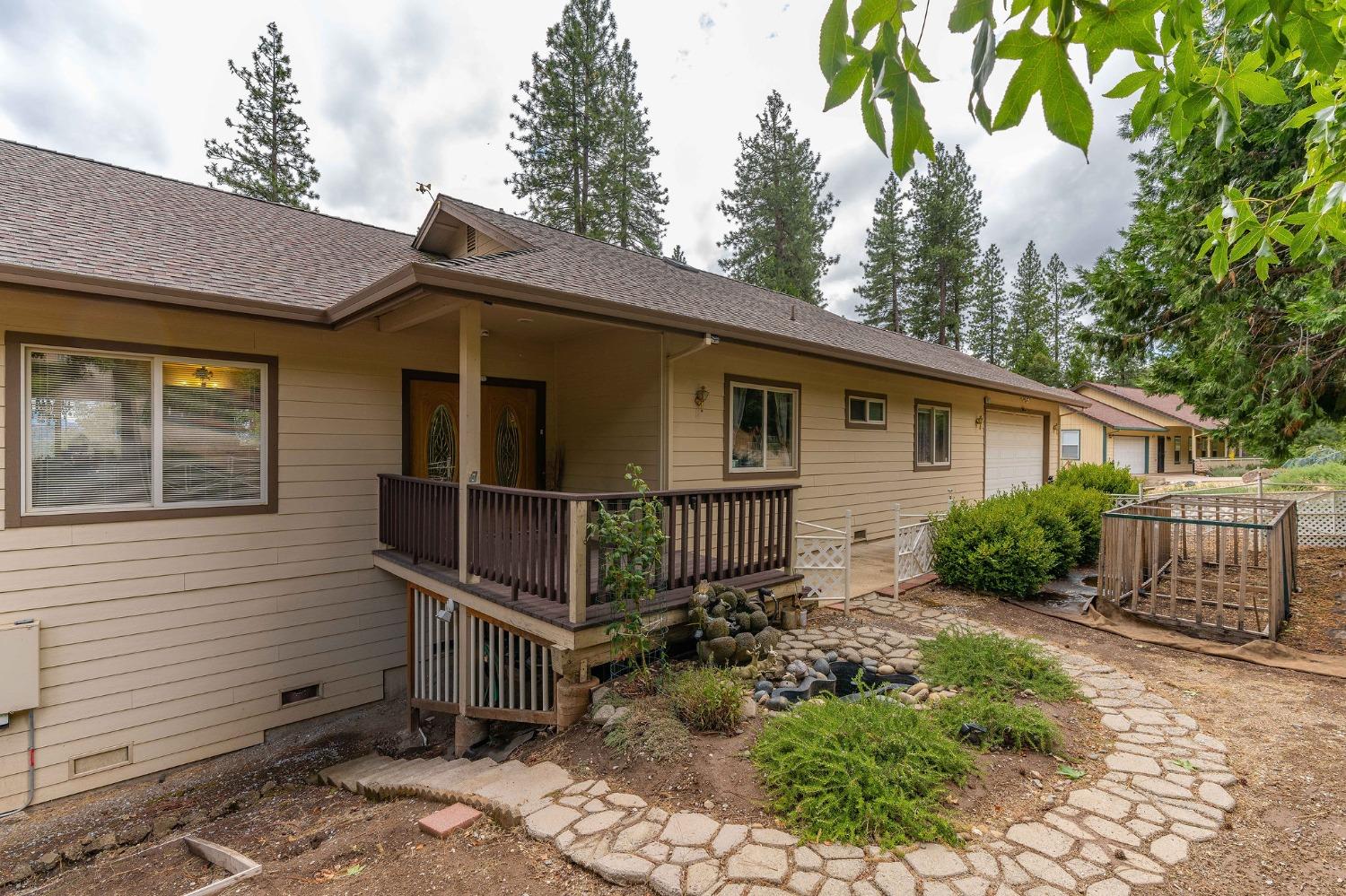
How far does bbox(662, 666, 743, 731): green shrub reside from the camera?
12.1 ft

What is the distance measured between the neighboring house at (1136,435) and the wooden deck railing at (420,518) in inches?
1084

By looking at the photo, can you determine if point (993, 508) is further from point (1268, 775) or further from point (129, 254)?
point (129, 254)

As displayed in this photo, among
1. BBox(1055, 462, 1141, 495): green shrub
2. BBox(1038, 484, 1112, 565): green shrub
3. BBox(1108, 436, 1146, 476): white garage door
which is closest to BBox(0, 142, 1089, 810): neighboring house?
BBox(1038, 484, 1112, 565): green shrub

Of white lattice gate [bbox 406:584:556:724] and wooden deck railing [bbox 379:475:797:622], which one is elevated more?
wooden deck railing [bbox 379:475:797:622]

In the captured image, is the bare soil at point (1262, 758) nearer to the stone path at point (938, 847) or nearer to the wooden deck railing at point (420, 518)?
the stone path at point (938, 847)

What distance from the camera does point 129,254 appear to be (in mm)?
5145

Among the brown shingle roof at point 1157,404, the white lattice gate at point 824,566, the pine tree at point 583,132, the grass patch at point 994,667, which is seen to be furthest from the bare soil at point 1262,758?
the brown shingle roof at point 1157,404

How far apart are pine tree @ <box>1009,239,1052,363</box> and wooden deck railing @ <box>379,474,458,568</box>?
3977 cm

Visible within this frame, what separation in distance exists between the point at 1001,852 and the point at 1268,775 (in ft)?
6.30

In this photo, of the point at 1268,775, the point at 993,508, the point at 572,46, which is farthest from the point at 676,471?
the point at 572,46

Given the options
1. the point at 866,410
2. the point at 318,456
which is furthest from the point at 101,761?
the point at 866,410

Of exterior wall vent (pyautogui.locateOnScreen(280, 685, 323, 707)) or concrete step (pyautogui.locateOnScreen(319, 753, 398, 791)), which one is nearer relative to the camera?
concrete step (pyautogui.locateOnScreen(319, 753, 398, 791))

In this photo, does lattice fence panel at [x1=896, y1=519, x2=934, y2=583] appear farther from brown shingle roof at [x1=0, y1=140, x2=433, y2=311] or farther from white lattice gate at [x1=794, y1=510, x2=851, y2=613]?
brown shingle roof at [x1=0, y1=140, x2=433, y2=311]

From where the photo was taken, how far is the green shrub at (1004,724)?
3.46 meters
